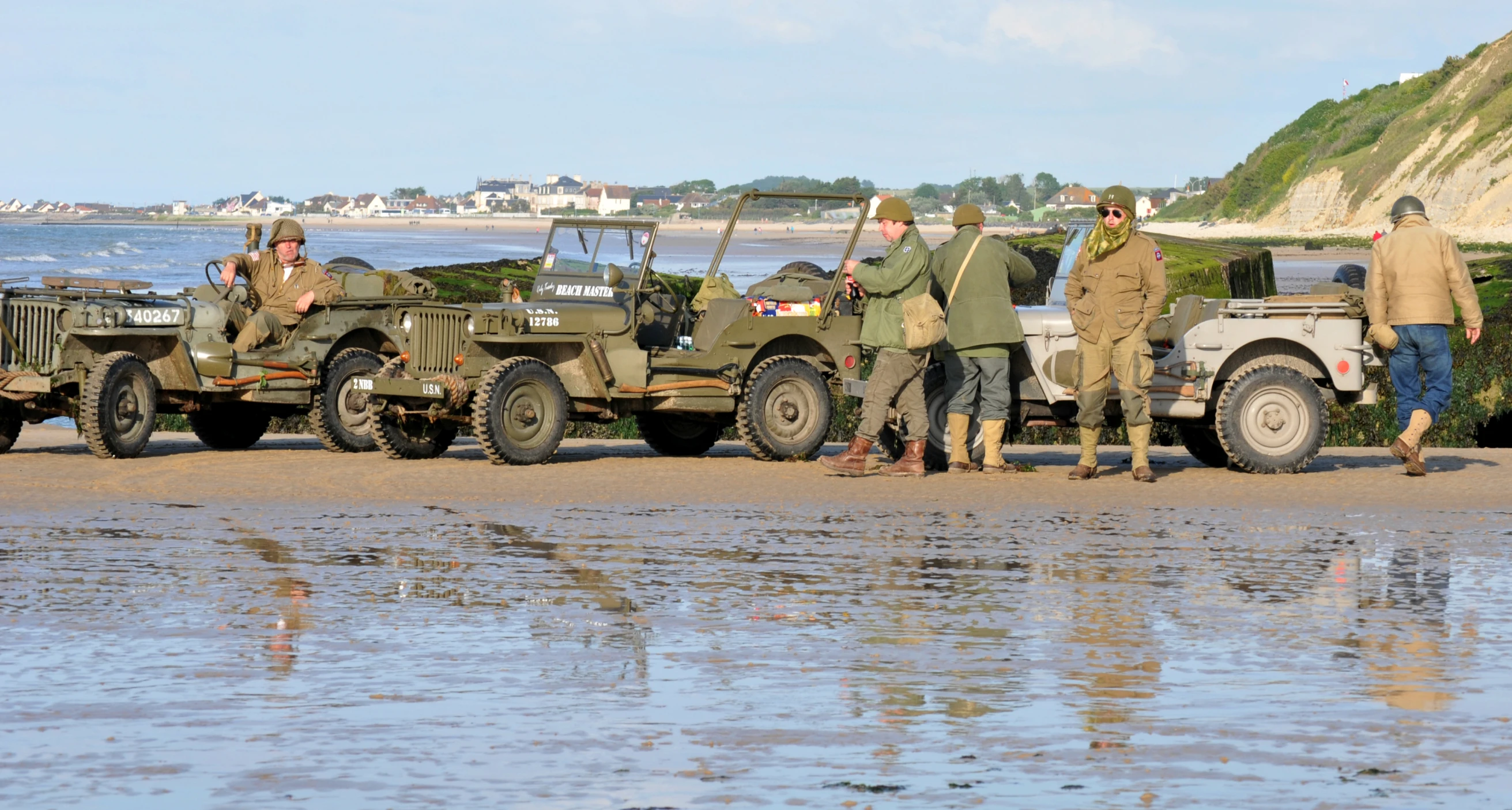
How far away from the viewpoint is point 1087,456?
1323cm

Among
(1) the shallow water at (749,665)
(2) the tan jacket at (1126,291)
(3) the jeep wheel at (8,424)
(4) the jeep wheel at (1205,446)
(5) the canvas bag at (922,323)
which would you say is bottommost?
(1) the shallow water at (749,665)

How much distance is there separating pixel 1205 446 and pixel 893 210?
310cm

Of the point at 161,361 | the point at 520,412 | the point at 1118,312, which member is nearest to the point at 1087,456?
the point at 1118,312

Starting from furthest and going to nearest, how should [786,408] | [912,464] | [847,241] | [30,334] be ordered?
[847,241], [30,334], [786,408], [912,464]

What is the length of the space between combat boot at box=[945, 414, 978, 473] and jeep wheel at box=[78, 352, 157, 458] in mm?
5910

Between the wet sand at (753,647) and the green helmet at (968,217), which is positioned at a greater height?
the green helmet at (968,217)

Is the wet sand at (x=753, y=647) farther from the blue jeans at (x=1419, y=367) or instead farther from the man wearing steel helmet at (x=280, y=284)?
the man wearing steel helmet at (x=280, y=284)

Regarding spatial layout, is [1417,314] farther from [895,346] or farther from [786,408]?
[786,408]

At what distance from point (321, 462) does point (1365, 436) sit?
366 inches

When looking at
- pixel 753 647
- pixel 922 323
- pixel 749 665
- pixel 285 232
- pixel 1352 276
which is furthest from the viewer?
pixel 1352 276

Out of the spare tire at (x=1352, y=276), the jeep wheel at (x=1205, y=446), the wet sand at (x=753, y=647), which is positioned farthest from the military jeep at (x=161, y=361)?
the spare tire at (x=1352, y=276)

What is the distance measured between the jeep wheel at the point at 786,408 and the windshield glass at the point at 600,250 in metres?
1.29

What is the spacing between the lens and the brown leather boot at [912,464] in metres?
13.3

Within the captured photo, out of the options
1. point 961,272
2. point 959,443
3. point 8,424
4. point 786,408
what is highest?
point 961,272
